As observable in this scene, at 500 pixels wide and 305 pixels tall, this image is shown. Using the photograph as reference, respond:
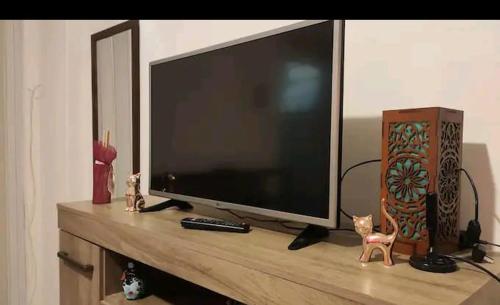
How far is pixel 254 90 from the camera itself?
3.63 feet

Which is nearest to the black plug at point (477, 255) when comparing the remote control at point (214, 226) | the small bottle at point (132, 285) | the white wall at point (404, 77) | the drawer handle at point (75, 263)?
the white wall at point (404, 77)

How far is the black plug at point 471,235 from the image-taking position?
2.86ft

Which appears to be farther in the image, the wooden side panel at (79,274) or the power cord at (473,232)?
the wooden side panel at (79,274)

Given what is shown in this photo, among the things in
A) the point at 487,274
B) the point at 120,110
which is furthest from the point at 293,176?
the point at 120,110

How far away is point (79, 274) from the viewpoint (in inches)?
55.2

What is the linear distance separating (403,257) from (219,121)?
0.64 metres

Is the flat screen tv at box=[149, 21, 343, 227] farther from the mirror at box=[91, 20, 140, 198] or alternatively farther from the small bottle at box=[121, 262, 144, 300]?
the mirror at box=[91, 20, 140, 198]

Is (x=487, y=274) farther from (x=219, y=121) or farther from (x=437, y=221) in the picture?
(x=219, y=121)

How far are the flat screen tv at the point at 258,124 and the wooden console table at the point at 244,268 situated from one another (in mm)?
111

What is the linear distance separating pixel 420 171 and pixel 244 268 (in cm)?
43

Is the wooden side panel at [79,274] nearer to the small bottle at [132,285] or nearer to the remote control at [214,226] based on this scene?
the small bottle at [132,285]

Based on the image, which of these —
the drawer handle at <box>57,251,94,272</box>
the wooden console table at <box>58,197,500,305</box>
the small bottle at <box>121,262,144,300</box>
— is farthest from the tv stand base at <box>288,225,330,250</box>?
the drawer handle at <box>57,251,94,272</box>

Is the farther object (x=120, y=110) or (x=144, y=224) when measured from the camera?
(x=120, y=110)

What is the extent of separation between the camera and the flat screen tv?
93 centimetres
